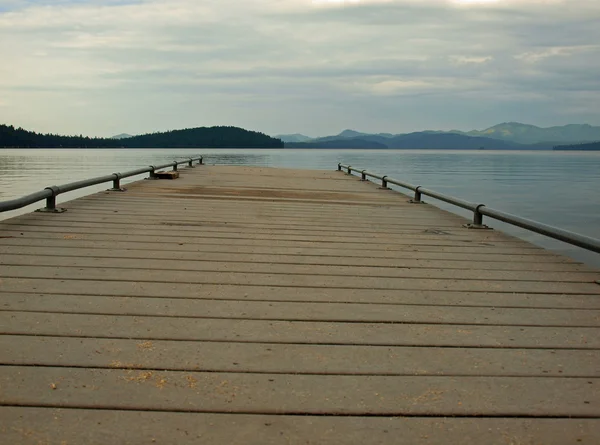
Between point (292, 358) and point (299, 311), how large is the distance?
71cm

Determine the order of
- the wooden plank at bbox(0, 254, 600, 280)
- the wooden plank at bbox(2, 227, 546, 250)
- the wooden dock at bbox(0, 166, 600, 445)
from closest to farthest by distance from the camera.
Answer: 1. the wooden dock at bbox(0, 166, 600, 445)
2. the wooden plank at bbox(0, 254, 600, 280)
3. the wooden plank at bbox(2, 227, 546, 250)

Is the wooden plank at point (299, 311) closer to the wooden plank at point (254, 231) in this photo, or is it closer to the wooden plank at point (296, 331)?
the wooden plank at point (296, 331)

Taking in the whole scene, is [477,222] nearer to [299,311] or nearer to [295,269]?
[295,269]

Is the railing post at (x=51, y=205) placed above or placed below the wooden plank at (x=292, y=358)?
above

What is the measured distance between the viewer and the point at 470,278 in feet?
13.7

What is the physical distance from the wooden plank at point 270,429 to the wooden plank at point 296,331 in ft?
2.46

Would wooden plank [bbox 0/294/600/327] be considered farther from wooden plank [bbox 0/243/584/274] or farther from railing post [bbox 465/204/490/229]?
railing post [bbox 465/204/490/229]

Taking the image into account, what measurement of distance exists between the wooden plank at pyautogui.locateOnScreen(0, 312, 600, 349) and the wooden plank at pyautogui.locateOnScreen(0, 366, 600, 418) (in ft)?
1.38

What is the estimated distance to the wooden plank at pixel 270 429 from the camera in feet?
6.13

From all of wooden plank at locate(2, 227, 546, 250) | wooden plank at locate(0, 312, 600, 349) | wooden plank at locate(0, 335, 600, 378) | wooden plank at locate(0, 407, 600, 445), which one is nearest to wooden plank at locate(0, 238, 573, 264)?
wooden plank at locate(2, 227, 546, 250)

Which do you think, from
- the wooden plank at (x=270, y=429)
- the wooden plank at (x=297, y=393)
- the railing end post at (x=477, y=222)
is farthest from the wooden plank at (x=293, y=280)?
the railing end post at (x=477, y=222)

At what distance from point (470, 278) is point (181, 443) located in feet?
9.19

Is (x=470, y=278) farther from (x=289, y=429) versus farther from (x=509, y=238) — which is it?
(x=289, y=429)

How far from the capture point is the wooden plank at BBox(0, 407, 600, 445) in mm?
1868
